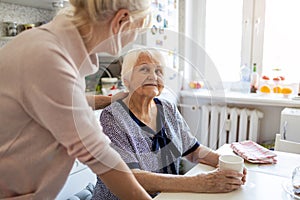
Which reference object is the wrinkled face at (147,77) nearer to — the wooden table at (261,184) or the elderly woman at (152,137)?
the elderly woman at (152,137)

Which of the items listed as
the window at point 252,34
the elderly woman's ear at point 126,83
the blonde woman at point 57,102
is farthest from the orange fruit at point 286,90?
the blonde woman at point 57,102

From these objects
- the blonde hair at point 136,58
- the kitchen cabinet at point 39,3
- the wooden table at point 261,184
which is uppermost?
the kitchen cabinet at point 39,3

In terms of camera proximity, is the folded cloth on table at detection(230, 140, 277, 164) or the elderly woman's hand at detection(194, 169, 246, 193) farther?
the folded cloth on table at detection(230, 140, 277, 164)

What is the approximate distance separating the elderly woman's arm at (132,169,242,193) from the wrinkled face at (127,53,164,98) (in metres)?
0.38

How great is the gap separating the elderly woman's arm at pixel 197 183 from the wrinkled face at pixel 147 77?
0.38 m

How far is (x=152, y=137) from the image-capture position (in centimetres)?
122

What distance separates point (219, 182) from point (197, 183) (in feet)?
0.25

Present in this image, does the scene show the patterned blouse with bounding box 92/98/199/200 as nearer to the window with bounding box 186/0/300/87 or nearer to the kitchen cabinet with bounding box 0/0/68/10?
the kitchen cabinet with bounding box 0/0/68/10

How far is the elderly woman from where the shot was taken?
3.27 ft

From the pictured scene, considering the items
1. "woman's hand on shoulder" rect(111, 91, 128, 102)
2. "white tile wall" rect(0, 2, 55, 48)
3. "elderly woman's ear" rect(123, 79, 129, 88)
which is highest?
"white tile wall" rect(0, 2, 55, 48)

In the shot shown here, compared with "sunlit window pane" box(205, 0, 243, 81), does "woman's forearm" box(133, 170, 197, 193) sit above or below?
below

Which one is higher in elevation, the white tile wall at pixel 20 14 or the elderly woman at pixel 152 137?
the white tile wall at pixel 20 14

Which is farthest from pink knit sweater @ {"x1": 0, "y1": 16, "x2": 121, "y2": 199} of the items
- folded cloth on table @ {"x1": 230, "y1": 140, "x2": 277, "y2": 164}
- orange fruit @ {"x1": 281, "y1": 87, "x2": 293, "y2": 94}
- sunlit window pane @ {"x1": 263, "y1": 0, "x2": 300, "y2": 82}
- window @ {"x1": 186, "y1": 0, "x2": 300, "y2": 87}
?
sunlit window pane @ {"x1": 263, "y1": 0, "x2": 300, "y2": 82}

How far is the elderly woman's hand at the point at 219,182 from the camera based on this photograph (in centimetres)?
97
